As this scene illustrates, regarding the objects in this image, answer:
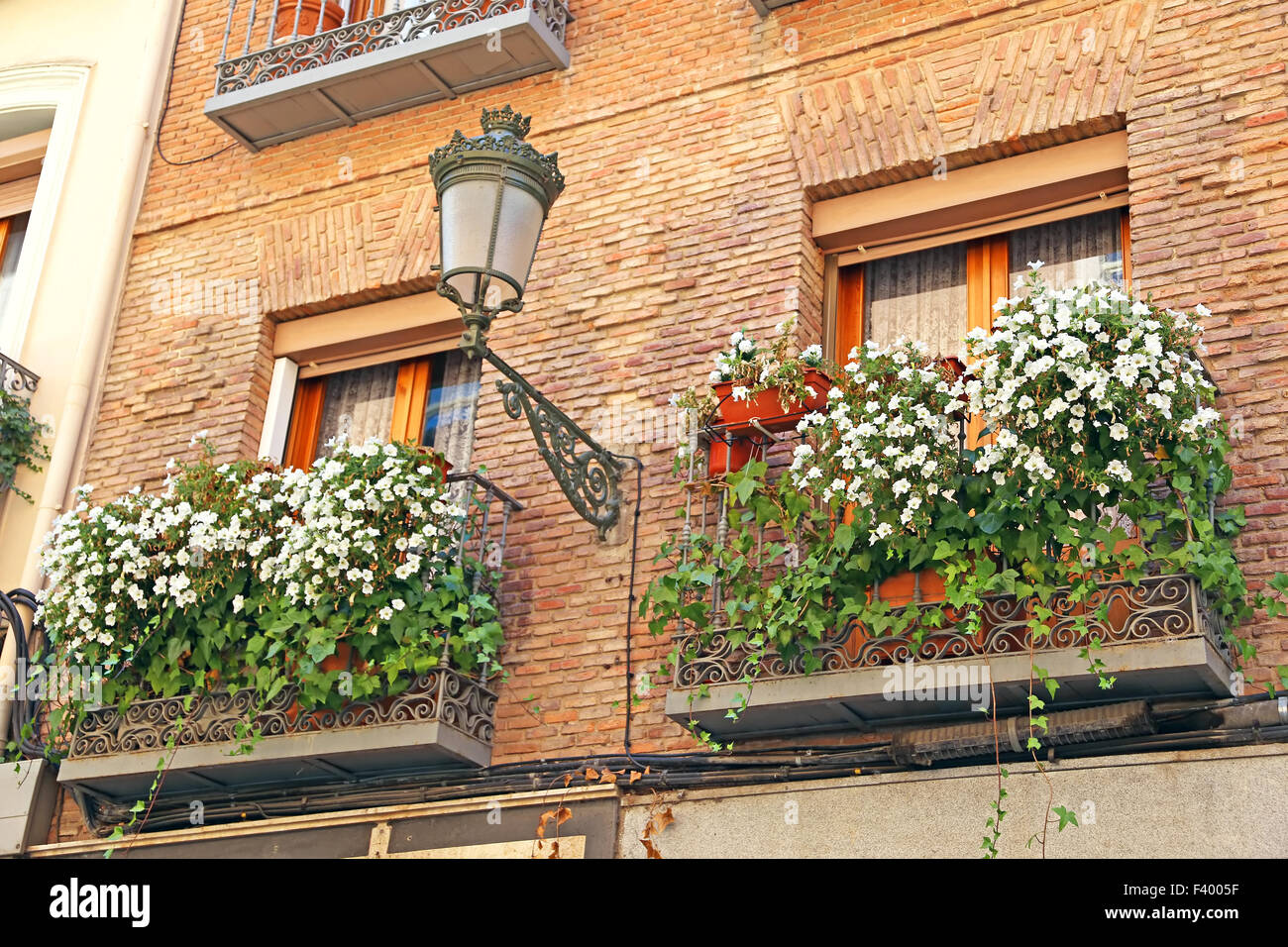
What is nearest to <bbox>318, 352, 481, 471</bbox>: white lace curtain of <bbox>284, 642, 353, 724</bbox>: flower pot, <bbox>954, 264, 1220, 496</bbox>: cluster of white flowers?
<bbox>284, 642, 353, 724</bbox>: flower pot

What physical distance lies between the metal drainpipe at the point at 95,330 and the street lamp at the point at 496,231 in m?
2.90

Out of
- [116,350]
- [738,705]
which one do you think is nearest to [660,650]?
[738,705]

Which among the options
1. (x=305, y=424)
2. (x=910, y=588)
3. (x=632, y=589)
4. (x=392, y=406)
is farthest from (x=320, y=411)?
(x=910, y=588)

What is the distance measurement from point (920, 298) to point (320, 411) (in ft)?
11.0

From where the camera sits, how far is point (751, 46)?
27.3ft

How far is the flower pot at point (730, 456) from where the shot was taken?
23.1 ft

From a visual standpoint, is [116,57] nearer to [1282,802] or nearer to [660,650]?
[660,650]

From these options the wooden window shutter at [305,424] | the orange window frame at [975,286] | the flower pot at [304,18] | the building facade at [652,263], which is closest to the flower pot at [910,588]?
the building facade at [652,263]

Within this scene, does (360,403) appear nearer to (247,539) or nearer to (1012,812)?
(247,539)

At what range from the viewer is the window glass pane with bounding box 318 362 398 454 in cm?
891

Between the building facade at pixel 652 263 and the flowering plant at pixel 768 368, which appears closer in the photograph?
the building facade at pixel 652 263

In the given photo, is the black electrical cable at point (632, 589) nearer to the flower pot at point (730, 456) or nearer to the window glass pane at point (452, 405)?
Answer: the flower pot at point (730, 456)

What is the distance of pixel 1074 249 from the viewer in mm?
7453

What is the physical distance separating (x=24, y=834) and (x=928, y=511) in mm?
4682
